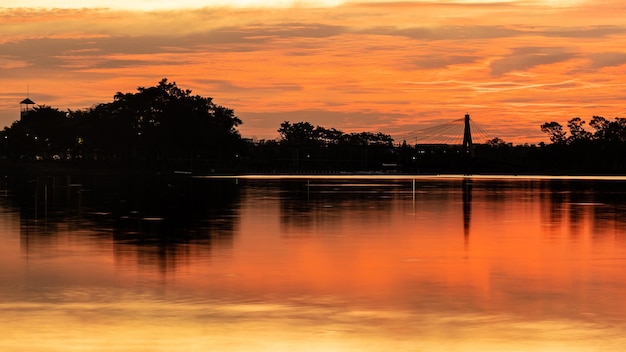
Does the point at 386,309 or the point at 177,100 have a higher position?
the point at 177,100

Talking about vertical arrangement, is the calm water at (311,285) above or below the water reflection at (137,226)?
→ below

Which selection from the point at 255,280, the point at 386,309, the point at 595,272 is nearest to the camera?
the point at 386,309

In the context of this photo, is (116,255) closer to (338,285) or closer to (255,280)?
(255,280)

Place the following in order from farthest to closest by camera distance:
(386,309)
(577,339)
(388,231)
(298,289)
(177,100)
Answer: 1. (177,100)
2. (388,231)
3. (298,289)
4. (386,309)
5. (577,339)

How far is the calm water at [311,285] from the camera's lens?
14.5 meters

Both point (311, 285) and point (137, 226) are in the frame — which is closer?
point (311, 285)

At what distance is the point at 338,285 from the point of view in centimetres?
2028

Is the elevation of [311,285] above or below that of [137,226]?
below

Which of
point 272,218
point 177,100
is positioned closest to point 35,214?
point 272,218

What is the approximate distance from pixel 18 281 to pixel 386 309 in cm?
818

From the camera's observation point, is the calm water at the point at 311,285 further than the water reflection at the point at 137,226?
No

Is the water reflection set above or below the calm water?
above

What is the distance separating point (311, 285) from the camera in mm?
20312

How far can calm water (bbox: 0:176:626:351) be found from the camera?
570 inches
